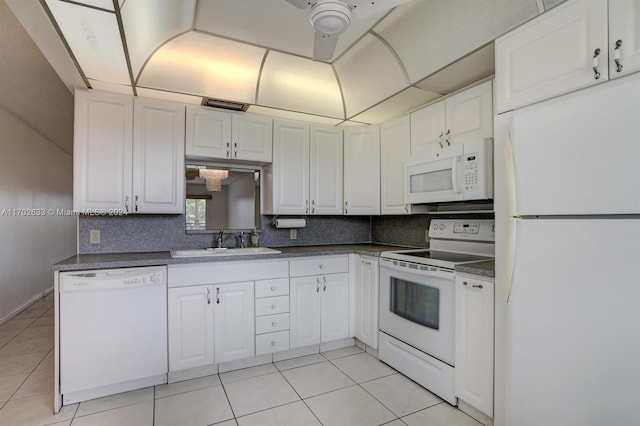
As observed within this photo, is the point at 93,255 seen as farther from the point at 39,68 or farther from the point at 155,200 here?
the point at 39,68

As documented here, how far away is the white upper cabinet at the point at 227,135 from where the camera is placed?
2812mm

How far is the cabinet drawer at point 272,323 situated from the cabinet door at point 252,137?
1445mm

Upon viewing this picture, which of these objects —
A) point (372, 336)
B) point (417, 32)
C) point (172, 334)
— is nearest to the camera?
point (417, 32)

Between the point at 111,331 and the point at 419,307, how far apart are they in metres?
2.16

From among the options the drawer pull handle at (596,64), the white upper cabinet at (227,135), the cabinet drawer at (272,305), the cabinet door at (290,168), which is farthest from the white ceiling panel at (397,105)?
the cabinet drawer at (272,305)

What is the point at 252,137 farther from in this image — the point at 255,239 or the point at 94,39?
the point at 94,39

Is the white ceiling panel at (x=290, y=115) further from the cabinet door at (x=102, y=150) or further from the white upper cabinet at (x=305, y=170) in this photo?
the cabinet door at (x=102, y=150)

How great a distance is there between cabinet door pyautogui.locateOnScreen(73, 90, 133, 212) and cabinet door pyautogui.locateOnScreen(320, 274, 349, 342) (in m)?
1.80

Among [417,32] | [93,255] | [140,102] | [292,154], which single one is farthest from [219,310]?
[417,32]

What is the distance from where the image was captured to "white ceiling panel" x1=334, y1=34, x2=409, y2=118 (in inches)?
97.2

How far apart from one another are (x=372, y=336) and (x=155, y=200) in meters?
2.20

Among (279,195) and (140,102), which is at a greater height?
(140,102)

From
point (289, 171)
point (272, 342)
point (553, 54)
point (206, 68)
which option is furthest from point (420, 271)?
point (206, 68)

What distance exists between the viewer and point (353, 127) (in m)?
3.45
